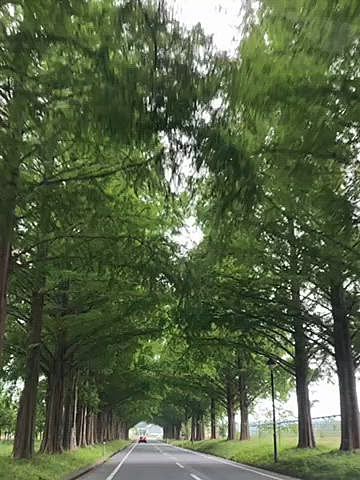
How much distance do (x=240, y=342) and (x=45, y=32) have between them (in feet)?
72.7

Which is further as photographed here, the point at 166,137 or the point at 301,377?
the point at 301,377

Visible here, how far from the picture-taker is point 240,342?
26.3 metres

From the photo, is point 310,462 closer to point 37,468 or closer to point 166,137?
point 37,468

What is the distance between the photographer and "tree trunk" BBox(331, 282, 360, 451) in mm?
21062

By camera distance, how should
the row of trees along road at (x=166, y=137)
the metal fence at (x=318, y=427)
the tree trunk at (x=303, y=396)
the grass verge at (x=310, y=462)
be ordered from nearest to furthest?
the row of trees along road at (x=166, y=137) < the grass verge at (x=310, y=462) < the tree trunk at (x=303, y=396) < the metal fence at (x=318, y=427)

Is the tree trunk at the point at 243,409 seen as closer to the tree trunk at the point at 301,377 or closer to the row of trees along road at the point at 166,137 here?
the tree trunk at the point at 301,377

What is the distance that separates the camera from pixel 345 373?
22.0 m

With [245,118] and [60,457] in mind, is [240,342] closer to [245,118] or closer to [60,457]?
[60,457]

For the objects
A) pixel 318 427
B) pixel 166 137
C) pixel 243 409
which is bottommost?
pixel 318 427

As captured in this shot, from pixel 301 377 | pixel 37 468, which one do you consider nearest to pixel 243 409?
pixel 301 377

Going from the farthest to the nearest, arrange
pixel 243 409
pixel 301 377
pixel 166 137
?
1. pixel 243 409
2. pixel 301 377
3. pixel 166 137

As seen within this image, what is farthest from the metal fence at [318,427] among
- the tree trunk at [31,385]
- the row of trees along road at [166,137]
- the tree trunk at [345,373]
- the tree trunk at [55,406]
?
the row of trees along road at [166,137]

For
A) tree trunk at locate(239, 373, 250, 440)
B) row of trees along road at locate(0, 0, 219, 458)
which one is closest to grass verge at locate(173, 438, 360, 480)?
row of trees along road at locate(0, 0, 219, 458)

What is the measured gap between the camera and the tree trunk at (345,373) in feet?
69.1
